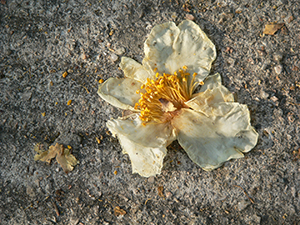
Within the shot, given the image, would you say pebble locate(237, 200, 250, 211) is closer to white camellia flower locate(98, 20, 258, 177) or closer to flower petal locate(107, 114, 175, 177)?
white camellia flower locate(98, 20, 258, 177)

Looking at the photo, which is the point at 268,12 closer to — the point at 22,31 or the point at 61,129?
the point at 61,129

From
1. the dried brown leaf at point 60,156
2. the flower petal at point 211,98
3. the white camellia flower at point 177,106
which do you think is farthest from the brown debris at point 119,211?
the flower petal at point 211,98

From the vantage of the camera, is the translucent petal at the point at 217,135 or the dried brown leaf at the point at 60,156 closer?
the translucent petal at the point at 217,135

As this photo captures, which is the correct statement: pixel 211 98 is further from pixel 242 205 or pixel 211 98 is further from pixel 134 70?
pixel 242 205

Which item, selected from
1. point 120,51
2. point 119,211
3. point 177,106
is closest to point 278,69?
point 177,106

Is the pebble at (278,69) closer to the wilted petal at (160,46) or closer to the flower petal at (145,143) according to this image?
the wilted petal at (160,46)

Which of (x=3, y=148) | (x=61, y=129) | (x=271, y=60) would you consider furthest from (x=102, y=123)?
(x=271, y=60)
